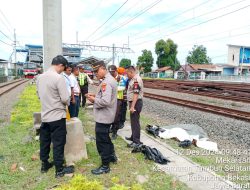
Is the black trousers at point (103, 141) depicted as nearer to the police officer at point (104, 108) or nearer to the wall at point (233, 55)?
the police officer at point (104, 108)

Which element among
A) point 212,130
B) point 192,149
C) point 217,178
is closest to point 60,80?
point 217,178

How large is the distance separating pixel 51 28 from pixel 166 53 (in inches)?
2510

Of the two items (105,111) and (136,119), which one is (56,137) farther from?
(136,119)

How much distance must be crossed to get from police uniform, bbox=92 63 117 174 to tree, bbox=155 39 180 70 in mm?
63094

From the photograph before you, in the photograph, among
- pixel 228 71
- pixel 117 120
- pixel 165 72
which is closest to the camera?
pixel 117 120

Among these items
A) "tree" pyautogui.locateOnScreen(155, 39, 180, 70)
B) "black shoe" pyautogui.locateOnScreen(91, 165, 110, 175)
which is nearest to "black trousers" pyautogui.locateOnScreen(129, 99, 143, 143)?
"black shoe" pyautogui.locateOnScreen(91, 165, 110, 175)

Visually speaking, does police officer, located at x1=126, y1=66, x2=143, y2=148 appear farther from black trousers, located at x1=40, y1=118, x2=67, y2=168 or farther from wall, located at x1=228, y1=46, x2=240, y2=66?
wall, located at x1=228, y1=46, x2=240, y2=66

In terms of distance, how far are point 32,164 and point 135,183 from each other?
6.57ft

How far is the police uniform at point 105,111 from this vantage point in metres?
4.12

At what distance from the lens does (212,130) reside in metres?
8.16

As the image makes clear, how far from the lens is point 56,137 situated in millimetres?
4059

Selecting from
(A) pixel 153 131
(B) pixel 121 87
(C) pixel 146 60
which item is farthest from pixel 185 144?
(C) pixel 146 60

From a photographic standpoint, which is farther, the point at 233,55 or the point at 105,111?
the point at 233,55

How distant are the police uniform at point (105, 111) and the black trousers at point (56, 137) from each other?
1.88 feet
